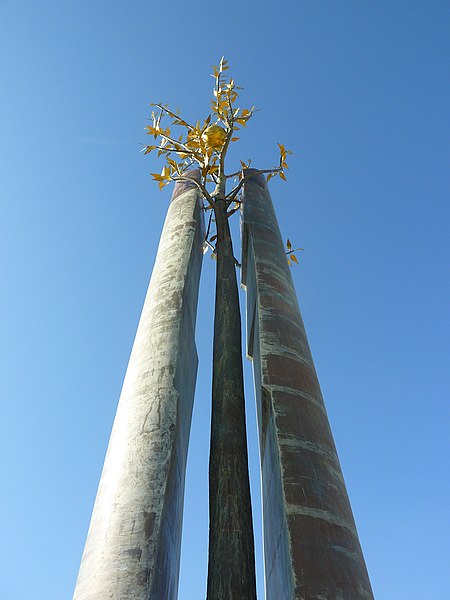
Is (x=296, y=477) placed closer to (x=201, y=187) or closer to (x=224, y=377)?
(x=224, y=377)

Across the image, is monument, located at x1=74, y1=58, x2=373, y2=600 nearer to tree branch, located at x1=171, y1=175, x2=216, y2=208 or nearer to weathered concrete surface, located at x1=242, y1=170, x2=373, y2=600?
weathered concrete surface, located at x1=242, y1=170, x2=373, y2=600

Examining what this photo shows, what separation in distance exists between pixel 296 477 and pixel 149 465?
0.80 metres

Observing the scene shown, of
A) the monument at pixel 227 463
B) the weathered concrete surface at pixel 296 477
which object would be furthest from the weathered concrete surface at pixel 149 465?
the weathered concrete surface at pixel 296 477

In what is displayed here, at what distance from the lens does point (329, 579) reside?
227 centimetres

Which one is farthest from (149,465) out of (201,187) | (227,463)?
(201,187)

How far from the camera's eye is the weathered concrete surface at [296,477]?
234cm

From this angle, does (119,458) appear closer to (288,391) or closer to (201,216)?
(288,391)

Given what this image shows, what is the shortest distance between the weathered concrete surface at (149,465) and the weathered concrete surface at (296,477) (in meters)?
0.56

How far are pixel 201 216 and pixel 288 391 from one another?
3169 mm

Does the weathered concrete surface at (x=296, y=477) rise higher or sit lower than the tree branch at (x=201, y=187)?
lower

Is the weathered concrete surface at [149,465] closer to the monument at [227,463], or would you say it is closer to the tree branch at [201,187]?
the monument at [227,463]

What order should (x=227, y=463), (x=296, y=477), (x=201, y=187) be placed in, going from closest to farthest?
(x=296, y=477)
(x=227, y=463)
(x=201, y=187)

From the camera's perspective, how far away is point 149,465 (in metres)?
2.89

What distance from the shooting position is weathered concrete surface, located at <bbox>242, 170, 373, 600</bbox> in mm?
2336
